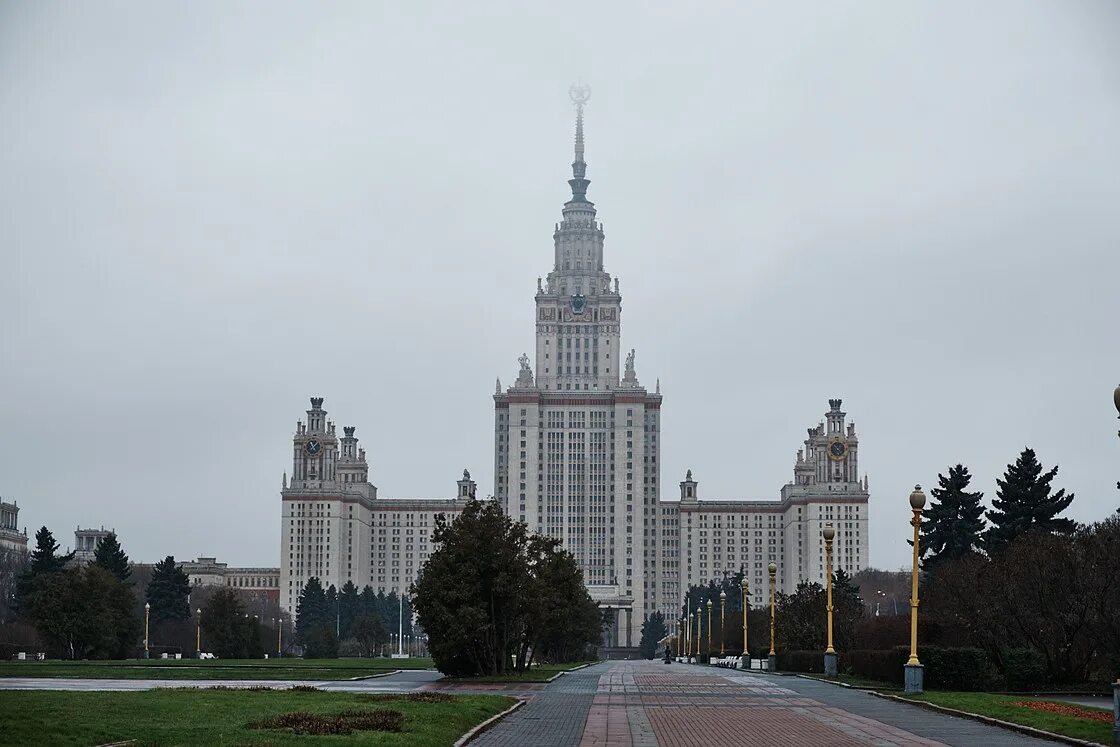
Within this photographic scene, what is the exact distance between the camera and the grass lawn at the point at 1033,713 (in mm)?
26641

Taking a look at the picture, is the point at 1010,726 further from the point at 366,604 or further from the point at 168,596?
the point at 366,604

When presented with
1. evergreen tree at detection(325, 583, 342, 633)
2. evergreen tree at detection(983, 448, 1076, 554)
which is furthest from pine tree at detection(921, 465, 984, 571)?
evergreen tree at detection(325, 583, 342, 633)

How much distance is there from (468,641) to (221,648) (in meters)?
48.0

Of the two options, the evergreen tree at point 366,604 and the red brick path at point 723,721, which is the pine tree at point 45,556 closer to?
the evergreen tree at point 366,604

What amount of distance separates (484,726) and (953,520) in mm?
58292

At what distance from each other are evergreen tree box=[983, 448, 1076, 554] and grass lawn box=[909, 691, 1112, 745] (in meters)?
34.2

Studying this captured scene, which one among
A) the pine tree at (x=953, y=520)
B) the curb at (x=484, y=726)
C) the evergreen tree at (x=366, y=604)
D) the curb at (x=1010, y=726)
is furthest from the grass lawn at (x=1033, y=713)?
the evergreen tree at (x=366, y=604)

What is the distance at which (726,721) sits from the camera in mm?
29719

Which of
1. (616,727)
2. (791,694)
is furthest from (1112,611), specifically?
(616,727)

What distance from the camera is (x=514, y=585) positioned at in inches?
2115

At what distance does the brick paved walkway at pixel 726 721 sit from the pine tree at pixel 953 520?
38.7 meters

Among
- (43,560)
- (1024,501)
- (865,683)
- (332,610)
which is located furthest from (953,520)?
(332,610)

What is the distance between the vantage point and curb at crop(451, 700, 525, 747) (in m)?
24.4

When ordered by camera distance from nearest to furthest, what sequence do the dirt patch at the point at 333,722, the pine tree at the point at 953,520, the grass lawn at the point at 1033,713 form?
the dirt patch at the point at 333,722 < the grass lawn at the point at 1033,713 < the pine tree at the point at 953,520
